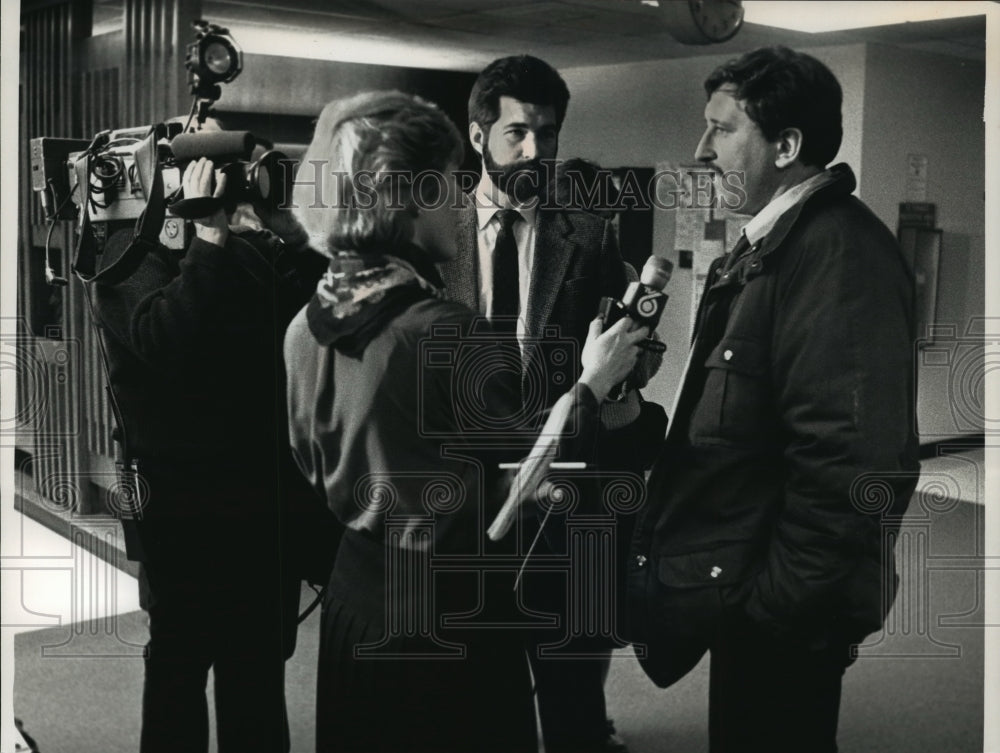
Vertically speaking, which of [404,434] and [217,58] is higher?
[217,58]

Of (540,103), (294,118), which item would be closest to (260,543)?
(294,118)

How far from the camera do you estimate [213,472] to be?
9.59 ft

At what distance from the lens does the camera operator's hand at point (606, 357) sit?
271cm

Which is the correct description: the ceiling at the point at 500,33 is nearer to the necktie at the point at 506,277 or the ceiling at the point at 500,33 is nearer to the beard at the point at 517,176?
the beard at the point at 517,176

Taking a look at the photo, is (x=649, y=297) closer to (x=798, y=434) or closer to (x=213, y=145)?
(x=798, y=434)

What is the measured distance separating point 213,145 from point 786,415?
151 centimetres

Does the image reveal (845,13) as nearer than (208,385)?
Yes

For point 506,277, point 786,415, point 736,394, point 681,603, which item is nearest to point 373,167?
point 506,277

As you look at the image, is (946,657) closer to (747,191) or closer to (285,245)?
(747,191)

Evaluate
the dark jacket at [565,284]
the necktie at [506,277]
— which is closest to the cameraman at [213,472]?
the necktie at [506,277]

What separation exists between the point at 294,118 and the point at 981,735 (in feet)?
7.34

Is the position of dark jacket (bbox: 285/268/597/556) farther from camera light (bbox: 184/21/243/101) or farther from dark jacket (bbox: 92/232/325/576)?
camera light (bbox: 184/21/243/101)

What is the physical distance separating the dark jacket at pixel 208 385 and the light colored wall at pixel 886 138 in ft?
2.51

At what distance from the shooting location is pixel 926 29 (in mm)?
2721
